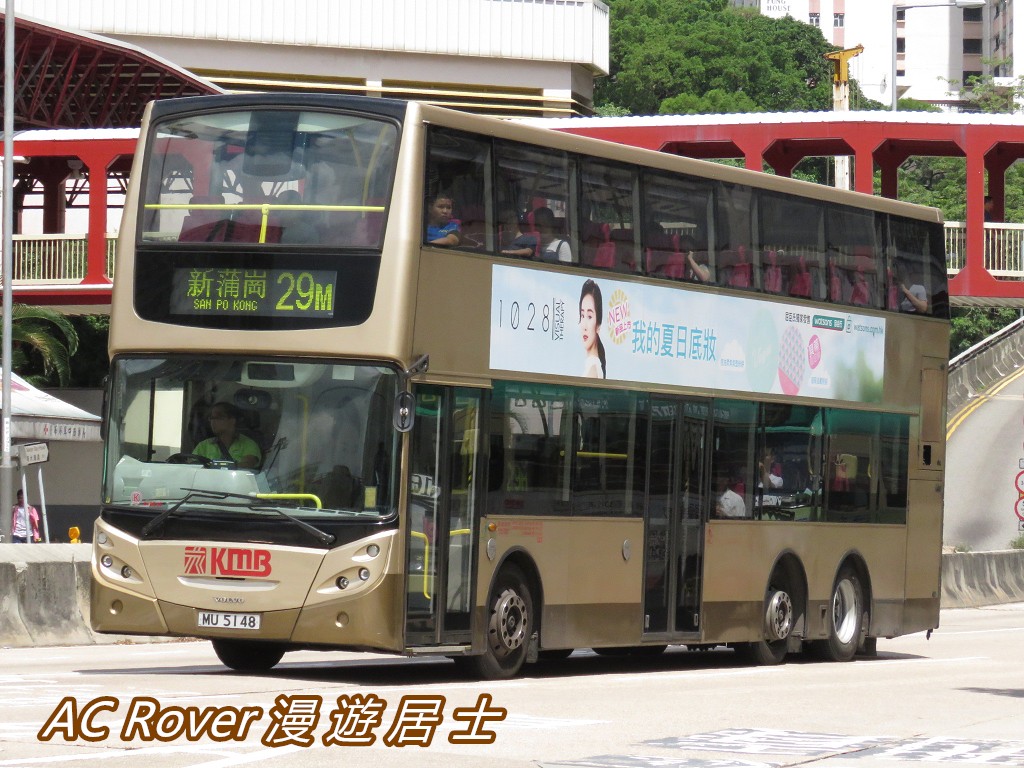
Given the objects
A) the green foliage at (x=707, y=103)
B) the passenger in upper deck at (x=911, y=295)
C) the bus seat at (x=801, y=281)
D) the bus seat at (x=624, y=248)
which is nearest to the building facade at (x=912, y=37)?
the green foliage at (x=707, y=103)

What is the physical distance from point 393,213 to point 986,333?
73.6m

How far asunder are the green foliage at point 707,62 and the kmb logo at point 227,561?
3251 inches

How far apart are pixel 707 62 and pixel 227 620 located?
Answer: 8975 cm

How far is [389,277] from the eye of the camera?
14344 mm

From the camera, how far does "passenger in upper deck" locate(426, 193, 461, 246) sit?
14719mm

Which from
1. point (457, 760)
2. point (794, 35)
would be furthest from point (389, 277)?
point (794, 35)

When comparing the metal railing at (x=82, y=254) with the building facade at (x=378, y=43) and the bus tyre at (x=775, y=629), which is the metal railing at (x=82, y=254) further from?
the bus tyre at (x=775, y=629)

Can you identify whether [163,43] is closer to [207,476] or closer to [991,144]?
[991,144]

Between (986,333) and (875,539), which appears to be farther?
(986,333)

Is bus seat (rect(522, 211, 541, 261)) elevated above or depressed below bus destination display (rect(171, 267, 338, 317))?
above

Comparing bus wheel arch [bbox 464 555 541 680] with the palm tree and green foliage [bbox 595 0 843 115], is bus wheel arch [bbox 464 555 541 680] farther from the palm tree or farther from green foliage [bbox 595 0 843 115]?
green foliage [bbox 595 0 843 115]

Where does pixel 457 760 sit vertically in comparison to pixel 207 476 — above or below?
below

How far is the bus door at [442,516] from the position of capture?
14.5 metres

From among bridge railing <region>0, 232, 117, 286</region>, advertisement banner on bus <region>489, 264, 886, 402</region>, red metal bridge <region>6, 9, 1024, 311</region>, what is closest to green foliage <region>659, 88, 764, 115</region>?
red metal bridge <region>6, 9, 1024, 311</region>
